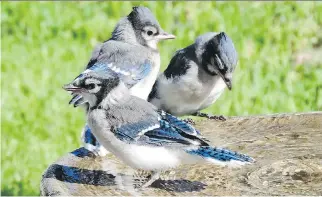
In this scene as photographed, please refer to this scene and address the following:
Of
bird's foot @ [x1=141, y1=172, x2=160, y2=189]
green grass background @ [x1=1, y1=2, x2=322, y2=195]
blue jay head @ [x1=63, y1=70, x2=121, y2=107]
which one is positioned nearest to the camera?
blue jay head @ [x1=63, y1=70, x2=121, y2=107]

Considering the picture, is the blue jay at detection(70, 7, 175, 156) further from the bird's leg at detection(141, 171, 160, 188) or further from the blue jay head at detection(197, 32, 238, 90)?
the bird's leg at detection(141, 171, 160, 188)

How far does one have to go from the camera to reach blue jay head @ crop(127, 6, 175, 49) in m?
5.53

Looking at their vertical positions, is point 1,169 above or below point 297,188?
above

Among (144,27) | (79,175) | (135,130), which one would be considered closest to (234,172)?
(135,130)

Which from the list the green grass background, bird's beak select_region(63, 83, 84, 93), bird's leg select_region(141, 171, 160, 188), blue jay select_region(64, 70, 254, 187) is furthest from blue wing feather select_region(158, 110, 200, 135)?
the green grass background

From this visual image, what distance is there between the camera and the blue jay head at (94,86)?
385 cm

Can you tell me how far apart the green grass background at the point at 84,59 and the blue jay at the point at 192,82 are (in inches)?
68.0

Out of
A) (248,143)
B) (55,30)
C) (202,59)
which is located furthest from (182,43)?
(248,143)

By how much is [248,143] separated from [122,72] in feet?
3.15

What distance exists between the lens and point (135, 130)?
394cm

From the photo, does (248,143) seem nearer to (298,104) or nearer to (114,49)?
A: (114,49)

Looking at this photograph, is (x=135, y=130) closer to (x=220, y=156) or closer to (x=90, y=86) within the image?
(x=90, y=86)

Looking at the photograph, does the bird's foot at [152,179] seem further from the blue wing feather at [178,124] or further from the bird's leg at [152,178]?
the blue wing feather at [178,124]

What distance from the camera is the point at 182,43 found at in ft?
29.5
